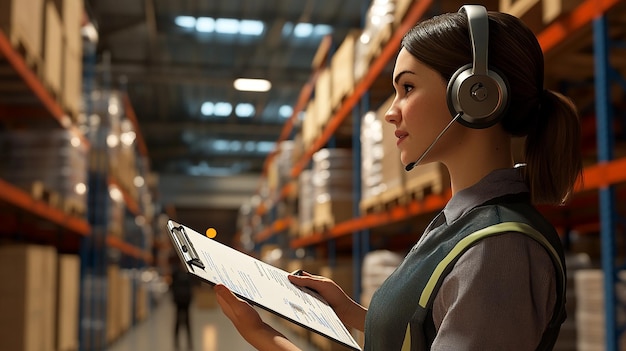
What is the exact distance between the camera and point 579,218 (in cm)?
696

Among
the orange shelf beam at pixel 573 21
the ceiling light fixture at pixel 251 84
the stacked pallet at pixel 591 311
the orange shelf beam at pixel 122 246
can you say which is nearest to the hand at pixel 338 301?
the orange shelf beam at pixel 573 21

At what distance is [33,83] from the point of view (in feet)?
17.6

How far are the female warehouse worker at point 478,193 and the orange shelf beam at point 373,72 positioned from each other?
2834mm

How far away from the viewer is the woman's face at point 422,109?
1457mm

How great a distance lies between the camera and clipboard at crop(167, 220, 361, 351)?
1414mm

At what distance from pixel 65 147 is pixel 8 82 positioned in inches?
44.3

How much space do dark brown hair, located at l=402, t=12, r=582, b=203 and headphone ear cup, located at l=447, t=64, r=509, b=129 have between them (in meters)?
0.03

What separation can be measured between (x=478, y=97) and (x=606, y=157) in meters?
1.94

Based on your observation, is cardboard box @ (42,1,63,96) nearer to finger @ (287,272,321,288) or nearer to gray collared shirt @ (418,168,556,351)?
finger @ (287,272,321,288)

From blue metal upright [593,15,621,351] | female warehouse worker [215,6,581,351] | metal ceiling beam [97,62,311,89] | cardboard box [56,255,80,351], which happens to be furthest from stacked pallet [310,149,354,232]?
metal ceiling beam [97,62,311,89]

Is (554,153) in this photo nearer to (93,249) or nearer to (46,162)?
(46,162)

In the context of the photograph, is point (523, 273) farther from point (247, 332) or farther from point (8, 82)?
point (8, 82)

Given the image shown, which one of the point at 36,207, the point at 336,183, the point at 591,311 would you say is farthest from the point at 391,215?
the point at 36,207

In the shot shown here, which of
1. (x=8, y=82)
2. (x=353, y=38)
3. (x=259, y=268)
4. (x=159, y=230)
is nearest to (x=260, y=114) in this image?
(x=159, y=230)
